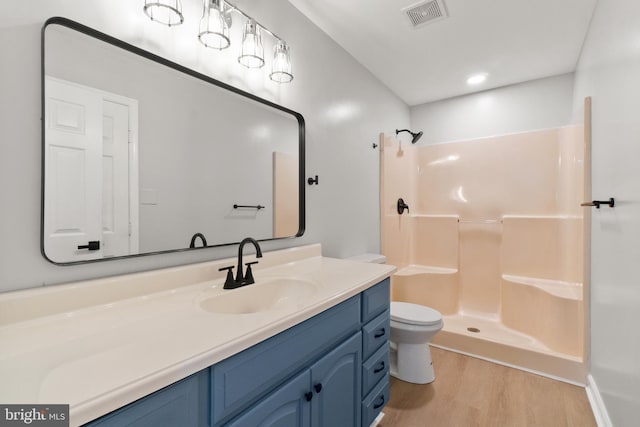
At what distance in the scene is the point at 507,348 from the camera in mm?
2209

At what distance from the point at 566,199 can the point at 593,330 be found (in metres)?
1.14

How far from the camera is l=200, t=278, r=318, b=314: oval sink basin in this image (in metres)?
1.08

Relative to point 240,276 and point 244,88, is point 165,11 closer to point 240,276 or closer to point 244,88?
point 244,88

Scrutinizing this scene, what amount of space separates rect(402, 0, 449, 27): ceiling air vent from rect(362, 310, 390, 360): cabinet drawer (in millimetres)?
1781

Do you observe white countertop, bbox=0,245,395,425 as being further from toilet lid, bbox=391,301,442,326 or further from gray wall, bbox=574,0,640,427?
gray wall, bbox=574,0,640,427

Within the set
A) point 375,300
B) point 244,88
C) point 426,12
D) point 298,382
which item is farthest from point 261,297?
point 426,12

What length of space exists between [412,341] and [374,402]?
63 cm

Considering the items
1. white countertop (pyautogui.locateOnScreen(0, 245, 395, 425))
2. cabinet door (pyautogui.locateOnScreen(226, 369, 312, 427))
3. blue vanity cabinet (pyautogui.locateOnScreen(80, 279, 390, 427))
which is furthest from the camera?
cabinet door (pyautogui.locateOnScreen(226, 369, 312, 427))

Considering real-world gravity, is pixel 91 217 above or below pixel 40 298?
above

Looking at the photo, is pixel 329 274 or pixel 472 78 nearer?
pixel 329 274

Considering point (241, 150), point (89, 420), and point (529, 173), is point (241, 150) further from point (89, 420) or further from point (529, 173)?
point (529, 173)

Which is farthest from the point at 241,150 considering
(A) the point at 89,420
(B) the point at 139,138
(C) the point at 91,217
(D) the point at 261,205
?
(A) the point at 89,420

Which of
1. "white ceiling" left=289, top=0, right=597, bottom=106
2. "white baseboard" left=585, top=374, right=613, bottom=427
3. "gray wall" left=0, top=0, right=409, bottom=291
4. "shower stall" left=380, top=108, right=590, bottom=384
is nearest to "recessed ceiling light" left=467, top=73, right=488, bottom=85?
"white ceiling" left=289, top=0, right=597, bottom=106

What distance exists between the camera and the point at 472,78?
2715 mm
